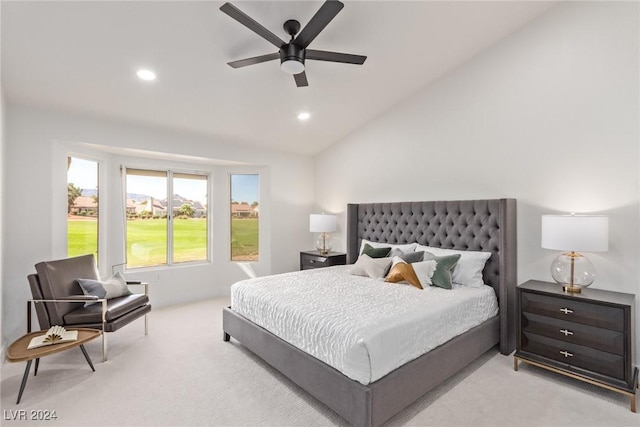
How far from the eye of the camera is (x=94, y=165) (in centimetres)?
436

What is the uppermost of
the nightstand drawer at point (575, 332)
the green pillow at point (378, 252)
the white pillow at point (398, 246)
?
the white pillow at point (398, 246)

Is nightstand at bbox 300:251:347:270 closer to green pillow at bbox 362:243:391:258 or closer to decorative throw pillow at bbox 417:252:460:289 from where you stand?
green pillow at bbox 362:243:391:258

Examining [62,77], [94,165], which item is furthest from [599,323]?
[94,165]

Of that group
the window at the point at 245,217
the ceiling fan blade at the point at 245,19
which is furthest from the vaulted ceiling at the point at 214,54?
the window at the point at 245,217

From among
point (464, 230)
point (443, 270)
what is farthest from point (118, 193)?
point (464, 230)

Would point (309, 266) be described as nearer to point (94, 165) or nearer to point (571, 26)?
point (94, 165)

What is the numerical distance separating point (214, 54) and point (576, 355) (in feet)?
13.7

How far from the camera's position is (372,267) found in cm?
371

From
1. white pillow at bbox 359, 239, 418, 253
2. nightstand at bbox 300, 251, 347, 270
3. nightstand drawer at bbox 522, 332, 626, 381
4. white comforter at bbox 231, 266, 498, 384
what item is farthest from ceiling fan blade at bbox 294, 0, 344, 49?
nightstand at bbox 300, 251, 347, 270

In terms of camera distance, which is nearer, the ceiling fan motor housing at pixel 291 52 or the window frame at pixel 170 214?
the ceiling fan motor housing at pixel 291 52

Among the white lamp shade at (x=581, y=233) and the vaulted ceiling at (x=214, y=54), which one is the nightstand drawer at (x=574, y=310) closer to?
the white lamp shade at (x=581, y=233)

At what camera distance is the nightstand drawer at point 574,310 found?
2424 millimetres

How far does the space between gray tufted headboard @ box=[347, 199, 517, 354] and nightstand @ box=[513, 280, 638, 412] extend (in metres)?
0.35

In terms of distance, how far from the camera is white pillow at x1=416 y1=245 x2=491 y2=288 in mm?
3322
